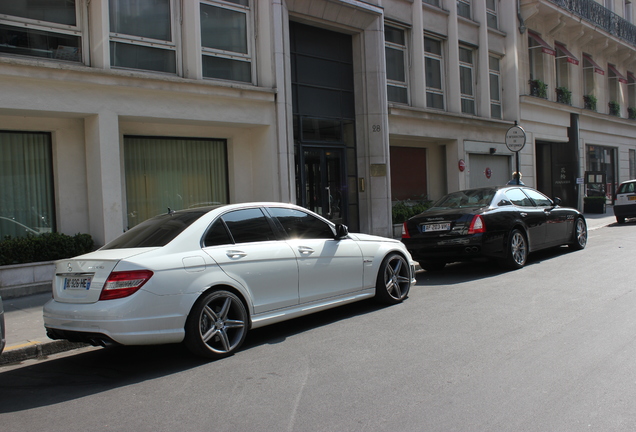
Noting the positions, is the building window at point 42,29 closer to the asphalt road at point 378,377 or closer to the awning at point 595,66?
the asphalt road at point 378,377

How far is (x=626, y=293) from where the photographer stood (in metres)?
7.45

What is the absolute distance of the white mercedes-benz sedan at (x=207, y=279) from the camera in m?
4.91

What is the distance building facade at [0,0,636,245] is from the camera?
10289 mm

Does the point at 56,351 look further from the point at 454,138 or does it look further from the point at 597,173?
the point at 597,173

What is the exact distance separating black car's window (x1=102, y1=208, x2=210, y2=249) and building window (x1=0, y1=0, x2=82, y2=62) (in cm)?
590

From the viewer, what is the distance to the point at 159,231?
18.7 ft

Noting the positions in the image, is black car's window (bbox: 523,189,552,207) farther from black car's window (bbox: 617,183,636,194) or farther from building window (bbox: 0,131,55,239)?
black car's window (bbox: 617,183,636,194)

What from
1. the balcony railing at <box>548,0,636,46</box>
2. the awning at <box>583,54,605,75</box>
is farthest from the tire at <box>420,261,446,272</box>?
the awning at <box>583,54,605,75</box>

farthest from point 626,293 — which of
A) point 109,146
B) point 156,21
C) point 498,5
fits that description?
point 498,5

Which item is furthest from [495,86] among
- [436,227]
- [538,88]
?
[436,227]

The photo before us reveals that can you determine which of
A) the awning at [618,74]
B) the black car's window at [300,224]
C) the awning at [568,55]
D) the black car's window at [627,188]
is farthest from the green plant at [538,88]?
the black car's window at [300,224]

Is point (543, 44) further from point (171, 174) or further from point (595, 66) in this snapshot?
point (171, 174)

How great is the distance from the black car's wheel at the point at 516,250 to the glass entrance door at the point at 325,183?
5795 mm

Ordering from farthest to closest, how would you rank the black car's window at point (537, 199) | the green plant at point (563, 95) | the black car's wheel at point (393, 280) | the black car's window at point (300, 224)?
the green plant at point (563, 95), the black car's window at point (537, 199), the black car's wheel at point (393, 280), the black car's window at point (300, 224)
